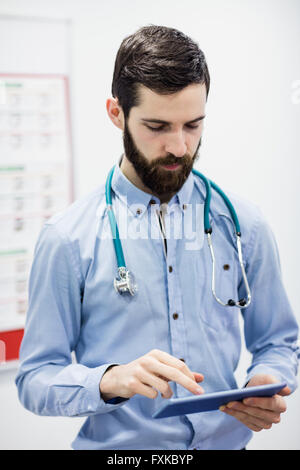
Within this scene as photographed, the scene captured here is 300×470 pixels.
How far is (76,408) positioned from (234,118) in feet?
3.70

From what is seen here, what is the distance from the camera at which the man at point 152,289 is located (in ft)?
3.22

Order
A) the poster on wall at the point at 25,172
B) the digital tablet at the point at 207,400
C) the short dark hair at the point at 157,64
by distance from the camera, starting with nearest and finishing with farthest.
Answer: the digital tablet at the point at 207,400 < the short dark hair at the point at 157,64 < the poster on wall at the point at 25,172

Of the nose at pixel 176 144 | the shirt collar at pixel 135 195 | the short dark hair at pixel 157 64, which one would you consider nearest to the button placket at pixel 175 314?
the shirt collar at pixel 135 195

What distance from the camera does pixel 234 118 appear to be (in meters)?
1.73

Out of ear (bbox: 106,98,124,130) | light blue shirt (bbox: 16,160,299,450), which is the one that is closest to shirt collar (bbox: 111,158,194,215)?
light blue shirt (bbox: 16,160,299,450)

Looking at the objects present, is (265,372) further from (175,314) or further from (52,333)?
(52,333)

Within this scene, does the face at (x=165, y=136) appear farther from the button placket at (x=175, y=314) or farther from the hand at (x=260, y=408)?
the hand at (x=260, y=408)

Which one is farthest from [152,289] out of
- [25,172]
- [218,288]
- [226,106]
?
[226,106]

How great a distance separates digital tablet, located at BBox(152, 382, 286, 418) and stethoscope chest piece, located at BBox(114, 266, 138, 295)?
10.3 inches

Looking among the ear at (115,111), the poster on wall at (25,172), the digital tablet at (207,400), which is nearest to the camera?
the digital tablet at (207,400)

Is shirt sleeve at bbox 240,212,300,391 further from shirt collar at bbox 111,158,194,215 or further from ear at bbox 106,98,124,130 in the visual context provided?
ear at bbox 106,98,124,130

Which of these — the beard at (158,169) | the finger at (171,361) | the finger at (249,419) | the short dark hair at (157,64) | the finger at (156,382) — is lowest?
the finger at (249,419)

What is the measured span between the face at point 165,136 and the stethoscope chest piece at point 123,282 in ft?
0.61
